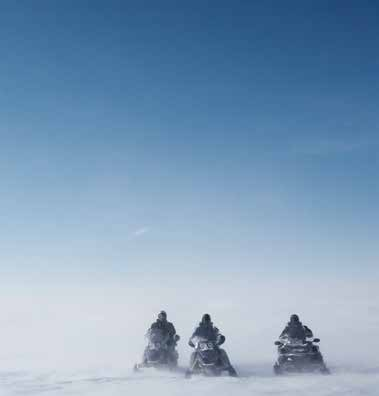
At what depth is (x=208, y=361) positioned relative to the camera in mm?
22812

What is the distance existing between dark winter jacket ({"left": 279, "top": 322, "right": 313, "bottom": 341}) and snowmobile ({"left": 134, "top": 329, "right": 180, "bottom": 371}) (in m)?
6.68

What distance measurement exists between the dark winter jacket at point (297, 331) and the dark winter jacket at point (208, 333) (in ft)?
11.2

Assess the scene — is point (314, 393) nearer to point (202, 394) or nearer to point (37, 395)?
point (202, 394)

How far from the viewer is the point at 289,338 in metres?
24.0

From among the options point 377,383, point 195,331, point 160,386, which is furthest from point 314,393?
point 195,331

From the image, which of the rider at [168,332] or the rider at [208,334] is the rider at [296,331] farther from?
the rider at [168,332]

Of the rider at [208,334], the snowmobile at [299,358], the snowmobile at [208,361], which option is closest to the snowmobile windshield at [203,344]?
the snowmobile at [208,361]

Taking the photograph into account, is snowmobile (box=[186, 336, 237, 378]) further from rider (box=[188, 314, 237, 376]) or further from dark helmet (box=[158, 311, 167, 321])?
dark helmet (box=[158, 311, 167, 321])

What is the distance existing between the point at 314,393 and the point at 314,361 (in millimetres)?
6048

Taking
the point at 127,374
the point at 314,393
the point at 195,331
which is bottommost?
the point at 314,393

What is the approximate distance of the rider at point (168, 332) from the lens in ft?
87.4

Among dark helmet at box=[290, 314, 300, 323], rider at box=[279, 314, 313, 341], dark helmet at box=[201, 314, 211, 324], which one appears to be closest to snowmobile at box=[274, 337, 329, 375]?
rider at box=[279, 314, 313, 341]

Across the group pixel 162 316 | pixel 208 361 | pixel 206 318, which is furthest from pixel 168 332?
pixel 208 361

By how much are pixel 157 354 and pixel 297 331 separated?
8.02m
